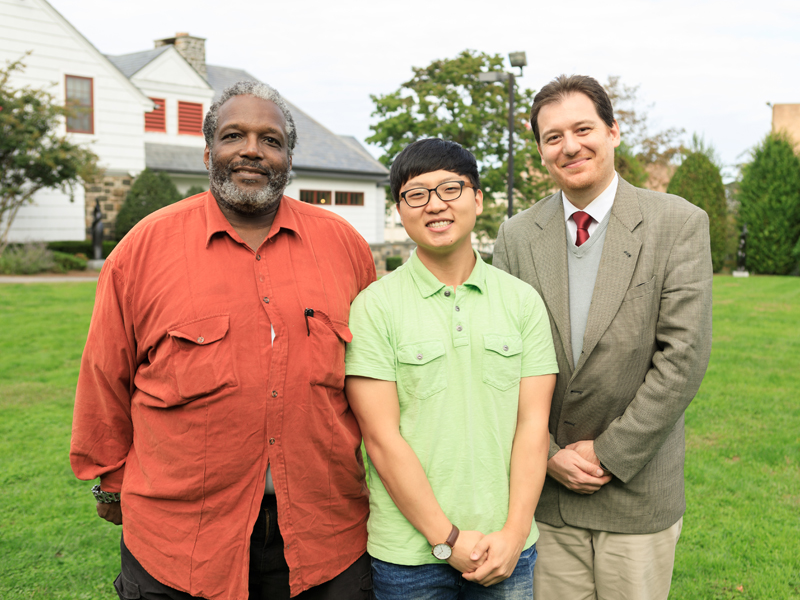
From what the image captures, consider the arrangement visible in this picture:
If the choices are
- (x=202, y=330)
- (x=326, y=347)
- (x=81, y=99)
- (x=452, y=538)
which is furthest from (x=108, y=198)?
(x=452, y=538)

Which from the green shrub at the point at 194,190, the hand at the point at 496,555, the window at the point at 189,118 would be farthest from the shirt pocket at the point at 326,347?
the window at the point at 189,118

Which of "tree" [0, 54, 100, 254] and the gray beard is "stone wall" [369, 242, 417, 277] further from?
the gray beard

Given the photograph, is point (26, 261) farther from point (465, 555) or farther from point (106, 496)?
point (465, 555)

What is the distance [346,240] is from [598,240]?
1.03 metres

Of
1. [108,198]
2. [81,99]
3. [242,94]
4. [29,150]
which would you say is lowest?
[242,94]

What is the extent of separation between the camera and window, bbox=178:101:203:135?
84.0ft

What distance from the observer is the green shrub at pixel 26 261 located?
1630 cm

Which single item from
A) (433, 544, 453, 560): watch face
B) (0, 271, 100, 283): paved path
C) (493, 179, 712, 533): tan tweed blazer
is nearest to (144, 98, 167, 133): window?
(0, 271, 100, 283): paved path

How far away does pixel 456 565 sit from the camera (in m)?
2.25

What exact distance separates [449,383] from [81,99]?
2311 cm

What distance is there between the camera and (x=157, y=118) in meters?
25.2

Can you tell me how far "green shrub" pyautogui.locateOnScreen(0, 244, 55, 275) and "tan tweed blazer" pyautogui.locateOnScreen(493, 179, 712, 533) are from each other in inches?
662

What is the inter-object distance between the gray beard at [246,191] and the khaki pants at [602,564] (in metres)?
1.72

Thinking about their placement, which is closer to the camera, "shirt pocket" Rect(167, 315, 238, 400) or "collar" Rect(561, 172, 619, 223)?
"shirt pocket" Rect(167, 315, 238, 400)
